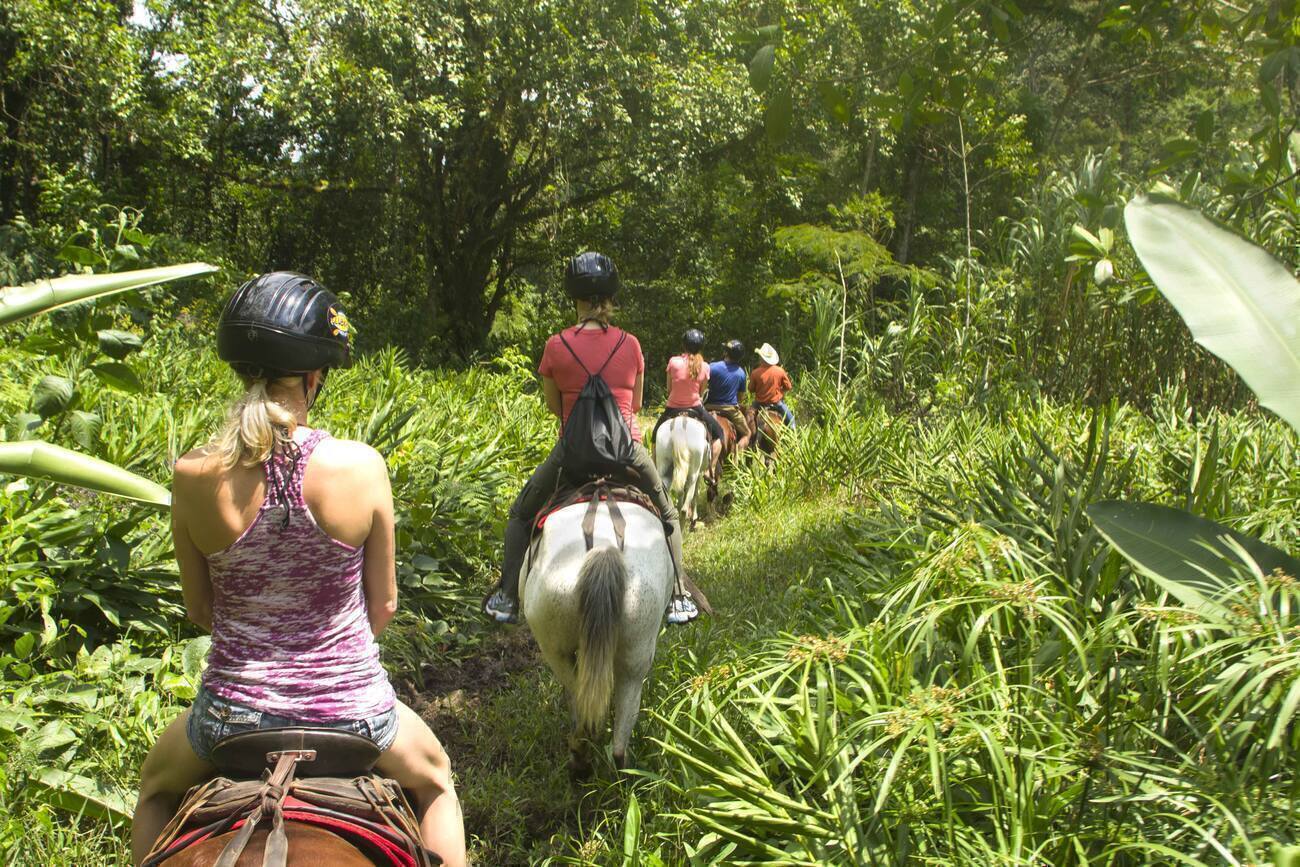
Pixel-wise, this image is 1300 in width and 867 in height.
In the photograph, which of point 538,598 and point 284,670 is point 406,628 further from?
point 284,670

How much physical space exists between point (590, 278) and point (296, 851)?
3132 mm

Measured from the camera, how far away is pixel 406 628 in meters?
5.43

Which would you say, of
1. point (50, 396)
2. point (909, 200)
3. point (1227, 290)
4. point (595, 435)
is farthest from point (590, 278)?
point (909, 200)

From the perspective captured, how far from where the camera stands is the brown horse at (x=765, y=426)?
10734 millimetres

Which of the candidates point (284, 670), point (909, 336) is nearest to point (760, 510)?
point (909, 336)

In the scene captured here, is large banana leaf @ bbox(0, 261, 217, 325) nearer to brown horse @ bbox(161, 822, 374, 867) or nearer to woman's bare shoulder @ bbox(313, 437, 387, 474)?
woman's bare shoulder @ bbox(313, 437, 387, 474)

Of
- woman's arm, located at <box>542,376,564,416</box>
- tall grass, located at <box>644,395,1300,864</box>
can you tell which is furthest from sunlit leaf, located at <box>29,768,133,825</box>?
woman's arm, located at <box>542,376,564,416</box>

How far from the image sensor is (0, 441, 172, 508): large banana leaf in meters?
2.19

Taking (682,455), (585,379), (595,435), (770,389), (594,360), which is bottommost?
(682,455)

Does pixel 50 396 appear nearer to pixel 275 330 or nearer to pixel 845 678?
pixel 275 330

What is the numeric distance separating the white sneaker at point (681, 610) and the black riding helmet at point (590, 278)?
1.53 metres

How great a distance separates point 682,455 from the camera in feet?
30.3

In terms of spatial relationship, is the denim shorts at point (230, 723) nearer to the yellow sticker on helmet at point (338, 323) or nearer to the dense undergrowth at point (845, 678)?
the yellow sticker on helmet at point (338, 323)

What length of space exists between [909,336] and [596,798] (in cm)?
963
